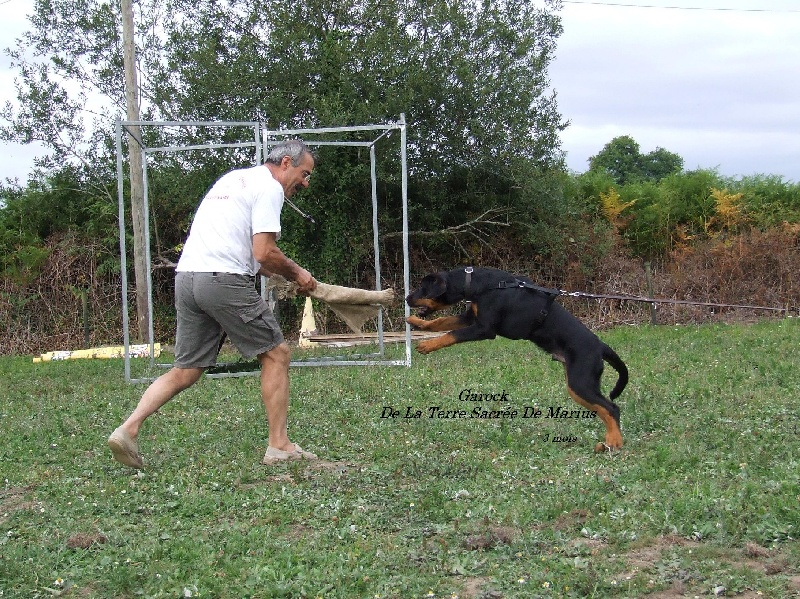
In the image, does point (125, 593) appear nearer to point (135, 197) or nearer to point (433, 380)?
point (433, 380)

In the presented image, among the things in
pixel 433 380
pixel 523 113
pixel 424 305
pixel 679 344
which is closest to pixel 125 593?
pixel 424 305

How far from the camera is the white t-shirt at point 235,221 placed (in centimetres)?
505

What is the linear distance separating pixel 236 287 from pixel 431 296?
143cm

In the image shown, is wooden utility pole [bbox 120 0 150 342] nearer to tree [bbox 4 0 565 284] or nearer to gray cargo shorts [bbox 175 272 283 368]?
tree [bbox 4 0 565 284]

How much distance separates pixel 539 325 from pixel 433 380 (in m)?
2.87

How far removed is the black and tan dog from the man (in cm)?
105

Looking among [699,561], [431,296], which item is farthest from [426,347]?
[699,561]

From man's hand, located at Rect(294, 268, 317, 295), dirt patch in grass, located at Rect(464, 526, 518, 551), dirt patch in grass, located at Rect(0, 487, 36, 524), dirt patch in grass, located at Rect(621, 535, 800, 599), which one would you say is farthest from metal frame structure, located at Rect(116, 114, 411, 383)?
dirt patch in grass, located at Rect(621, 535, 800, 599)

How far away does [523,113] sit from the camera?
1555cm

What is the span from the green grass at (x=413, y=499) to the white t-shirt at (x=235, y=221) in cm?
126

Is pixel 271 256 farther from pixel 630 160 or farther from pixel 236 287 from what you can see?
pixel 630 160

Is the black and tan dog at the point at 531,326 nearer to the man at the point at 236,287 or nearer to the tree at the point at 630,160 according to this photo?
the man at the point at 236,287

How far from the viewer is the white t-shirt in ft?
16.6

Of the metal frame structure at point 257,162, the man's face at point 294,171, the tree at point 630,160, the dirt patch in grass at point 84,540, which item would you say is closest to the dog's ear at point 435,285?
the man's face at point 294,171
